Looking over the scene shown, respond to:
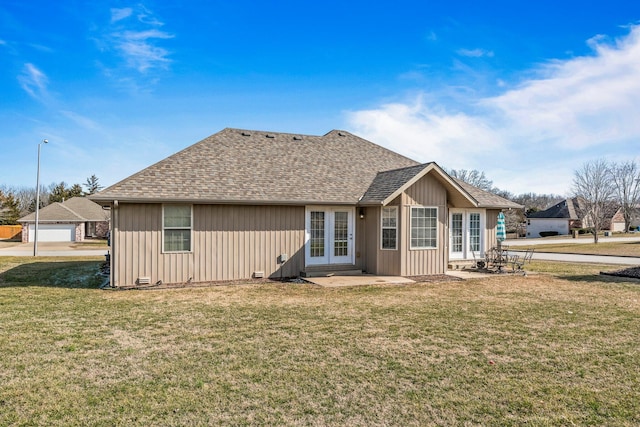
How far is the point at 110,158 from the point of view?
26766mm

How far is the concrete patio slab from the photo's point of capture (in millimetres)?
12393

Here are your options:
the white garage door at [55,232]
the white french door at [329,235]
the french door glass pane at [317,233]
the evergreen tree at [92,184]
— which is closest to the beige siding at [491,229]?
the white french door at [329,235]

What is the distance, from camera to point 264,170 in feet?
48.5

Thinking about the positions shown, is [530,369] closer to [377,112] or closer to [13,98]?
[377,112]

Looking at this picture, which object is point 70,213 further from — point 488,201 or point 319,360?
point 319,360

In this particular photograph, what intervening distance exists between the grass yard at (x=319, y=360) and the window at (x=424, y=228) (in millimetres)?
3670

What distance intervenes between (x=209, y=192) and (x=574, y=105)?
47.4ft

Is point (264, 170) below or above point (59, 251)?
above

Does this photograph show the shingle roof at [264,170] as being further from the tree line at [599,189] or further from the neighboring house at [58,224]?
the neighboring house at [58,224]

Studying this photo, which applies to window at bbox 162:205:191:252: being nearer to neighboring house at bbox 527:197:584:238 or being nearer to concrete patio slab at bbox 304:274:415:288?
concrete patio slab at bbox 304:274:415:288

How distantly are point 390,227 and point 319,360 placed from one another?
29.0 feet

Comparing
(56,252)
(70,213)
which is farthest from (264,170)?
(70,213)

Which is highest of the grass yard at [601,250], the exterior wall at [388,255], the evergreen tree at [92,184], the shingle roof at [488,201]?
the evergreen tree at [92,184]

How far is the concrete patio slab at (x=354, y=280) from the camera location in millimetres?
12393
